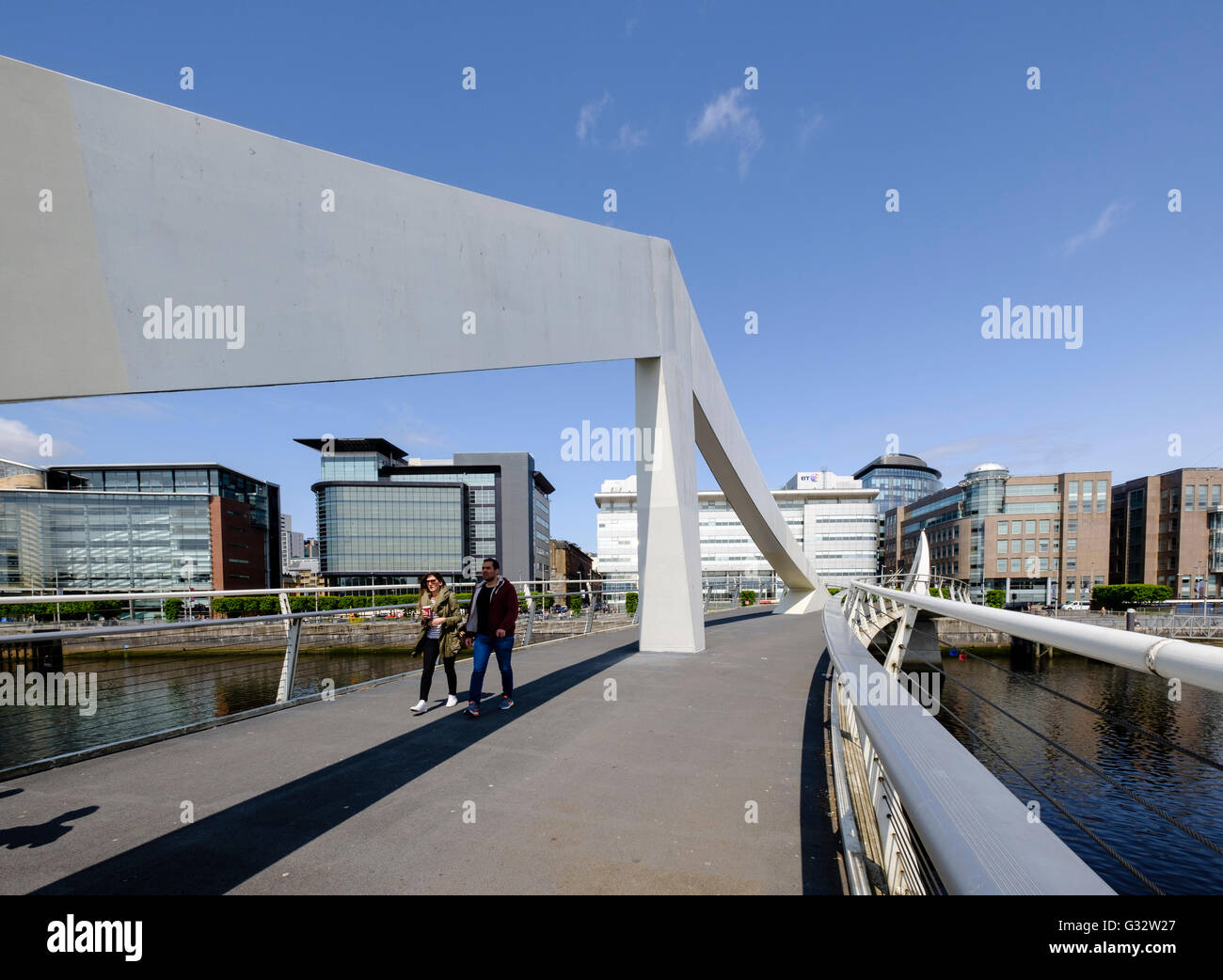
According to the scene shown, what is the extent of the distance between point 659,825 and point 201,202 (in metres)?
4.06

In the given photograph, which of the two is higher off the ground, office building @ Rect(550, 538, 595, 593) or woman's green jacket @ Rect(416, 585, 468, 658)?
woman's green jacket @ Rect(416, 585, 468, 658)

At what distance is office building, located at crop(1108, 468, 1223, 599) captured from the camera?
6075 centimetres

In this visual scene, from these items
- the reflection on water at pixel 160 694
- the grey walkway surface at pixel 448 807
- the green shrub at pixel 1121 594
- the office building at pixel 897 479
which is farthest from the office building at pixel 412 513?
the office building at pixel 897 479

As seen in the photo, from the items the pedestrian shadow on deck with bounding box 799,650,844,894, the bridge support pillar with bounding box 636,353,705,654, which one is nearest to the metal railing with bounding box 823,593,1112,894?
the pedestrian shadow on deck with bounding box 799,650,844,894

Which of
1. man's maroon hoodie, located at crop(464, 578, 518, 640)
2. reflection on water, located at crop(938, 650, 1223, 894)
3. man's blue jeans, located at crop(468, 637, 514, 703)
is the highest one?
man's maroon hoodie, located at crop(464, 578, 518, 640)

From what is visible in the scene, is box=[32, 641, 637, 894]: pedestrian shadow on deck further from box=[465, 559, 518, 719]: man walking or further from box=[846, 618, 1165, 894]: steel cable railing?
box=[846, 618, 1165, 894]: steel cable railing

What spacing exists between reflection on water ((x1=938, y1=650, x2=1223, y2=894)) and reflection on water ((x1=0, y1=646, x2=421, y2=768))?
12677 millimetres

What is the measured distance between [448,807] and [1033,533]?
80.6 meters

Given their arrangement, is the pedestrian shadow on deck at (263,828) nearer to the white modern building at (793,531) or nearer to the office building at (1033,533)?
the white modern building at (793,531)

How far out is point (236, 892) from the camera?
2.62m

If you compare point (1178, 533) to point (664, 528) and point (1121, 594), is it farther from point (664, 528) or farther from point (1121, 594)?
point (664, 528)

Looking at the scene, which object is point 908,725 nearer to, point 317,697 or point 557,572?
point 317,697

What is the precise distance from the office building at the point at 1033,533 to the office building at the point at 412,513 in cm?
5659

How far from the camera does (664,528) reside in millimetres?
9914
